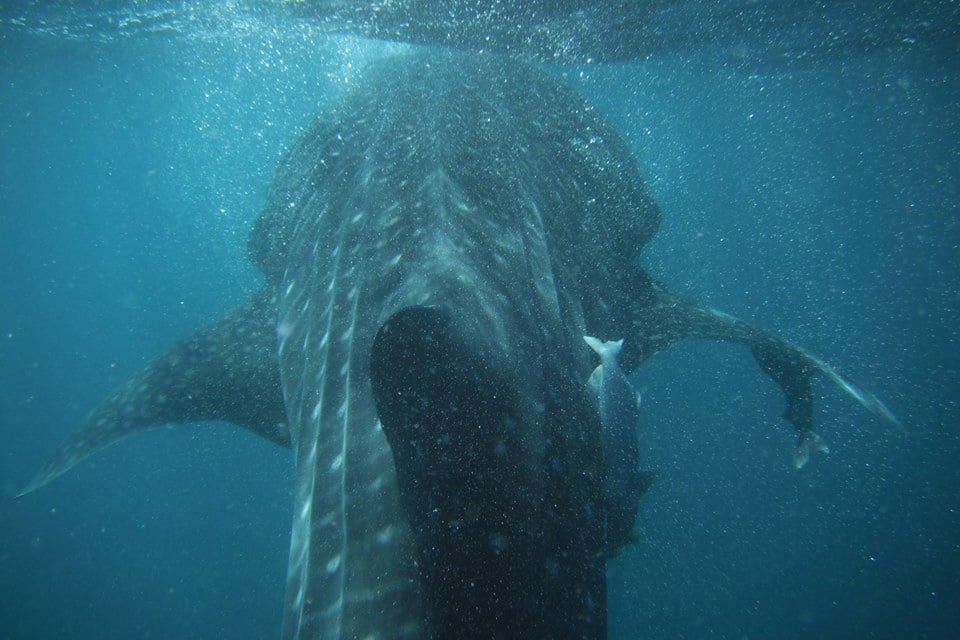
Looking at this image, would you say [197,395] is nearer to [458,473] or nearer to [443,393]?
[443,393]

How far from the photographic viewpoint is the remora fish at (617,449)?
2721mm

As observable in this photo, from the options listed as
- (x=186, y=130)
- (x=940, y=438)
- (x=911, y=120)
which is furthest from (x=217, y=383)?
(x=186, y=130)

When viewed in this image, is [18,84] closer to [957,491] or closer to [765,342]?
[765,342]

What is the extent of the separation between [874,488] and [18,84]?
157 feet

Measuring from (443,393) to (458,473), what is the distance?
0.32 metres

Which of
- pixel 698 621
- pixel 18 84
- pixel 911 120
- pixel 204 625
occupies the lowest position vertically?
pixel 698 621

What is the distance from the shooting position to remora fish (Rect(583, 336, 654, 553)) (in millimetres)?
2721

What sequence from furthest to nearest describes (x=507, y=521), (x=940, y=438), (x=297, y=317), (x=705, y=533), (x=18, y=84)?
1. (x=940, y=438)
2. (x=18, y=84)
3. (x=705, y=533)
4. (x=297, y=317)
5. (x=507, y=521)

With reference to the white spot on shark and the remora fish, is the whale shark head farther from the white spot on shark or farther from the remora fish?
the remora fish

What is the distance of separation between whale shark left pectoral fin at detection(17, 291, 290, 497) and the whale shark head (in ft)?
2.64

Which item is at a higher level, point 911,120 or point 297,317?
point 297,317

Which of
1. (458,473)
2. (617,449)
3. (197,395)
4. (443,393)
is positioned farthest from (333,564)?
(197,395)

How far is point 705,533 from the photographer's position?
1964 centimetres

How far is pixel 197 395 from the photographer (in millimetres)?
4773
